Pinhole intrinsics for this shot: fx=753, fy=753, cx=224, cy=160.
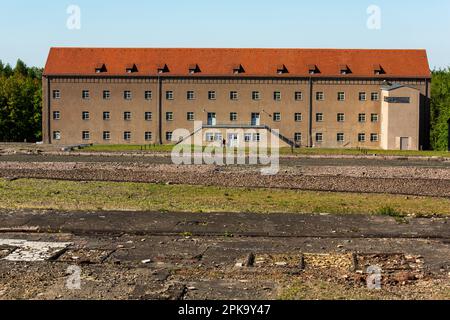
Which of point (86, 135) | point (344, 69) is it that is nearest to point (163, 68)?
point (86, 135)

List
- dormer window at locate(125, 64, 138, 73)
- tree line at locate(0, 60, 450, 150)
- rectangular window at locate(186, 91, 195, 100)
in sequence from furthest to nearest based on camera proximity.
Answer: tree line at locate(0, 60, 450, 150), dormer window at locate(125, 64, 138, 73), rectangular window at locate(186, 91, 195, 100)

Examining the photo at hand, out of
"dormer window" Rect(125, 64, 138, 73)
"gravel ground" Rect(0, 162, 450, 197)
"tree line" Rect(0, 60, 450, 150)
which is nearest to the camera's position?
"gravel ground" Rect(0, 162, 450, 197)

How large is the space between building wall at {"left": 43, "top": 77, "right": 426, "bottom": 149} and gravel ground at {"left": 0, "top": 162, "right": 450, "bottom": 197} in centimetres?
2615

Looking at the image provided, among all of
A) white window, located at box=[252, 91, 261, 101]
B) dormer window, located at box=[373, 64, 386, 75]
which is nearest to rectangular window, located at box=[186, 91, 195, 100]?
white window, located at box=[252, 91, 261, 101]

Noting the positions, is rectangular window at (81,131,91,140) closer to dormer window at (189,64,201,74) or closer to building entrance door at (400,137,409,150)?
dormer window at (189,64,201,74)

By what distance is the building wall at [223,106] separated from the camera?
70.2 m

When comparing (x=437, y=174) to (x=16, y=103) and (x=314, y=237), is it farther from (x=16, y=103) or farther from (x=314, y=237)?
(x=16, y=103)

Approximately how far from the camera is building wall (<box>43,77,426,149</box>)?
230 ft

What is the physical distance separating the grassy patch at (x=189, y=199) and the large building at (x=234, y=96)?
124 feet

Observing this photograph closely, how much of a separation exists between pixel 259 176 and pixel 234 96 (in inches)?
1285

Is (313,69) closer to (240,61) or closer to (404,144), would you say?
(240,61)

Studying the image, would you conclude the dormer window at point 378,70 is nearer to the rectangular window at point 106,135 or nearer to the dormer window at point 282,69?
the dormer window at point 282,69

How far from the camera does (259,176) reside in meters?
38.7
